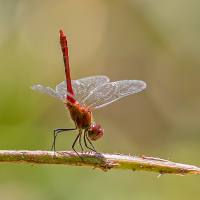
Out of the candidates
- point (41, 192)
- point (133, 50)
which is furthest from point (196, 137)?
point (41, 192)

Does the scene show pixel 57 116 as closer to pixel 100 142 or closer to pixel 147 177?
pixel 100 142

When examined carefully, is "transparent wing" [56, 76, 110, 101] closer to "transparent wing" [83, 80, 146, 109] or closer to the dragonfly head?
"transparent wing" [83, 80, 146, 109]

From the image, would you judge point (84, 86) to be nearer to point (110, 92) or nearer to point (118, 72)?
point (110, 92)

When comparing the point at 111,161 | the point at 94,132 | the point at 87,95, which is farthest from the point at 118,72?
the point at 111,161

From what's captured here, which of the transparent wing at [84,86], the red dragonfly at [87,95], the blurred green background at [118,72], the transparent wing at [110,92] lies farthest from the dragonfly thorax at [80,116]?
the blurred green background at [118,72]

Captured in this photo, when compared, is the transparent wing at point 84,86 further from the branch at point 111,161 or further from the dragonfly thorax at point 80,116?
the branch at point 111,161

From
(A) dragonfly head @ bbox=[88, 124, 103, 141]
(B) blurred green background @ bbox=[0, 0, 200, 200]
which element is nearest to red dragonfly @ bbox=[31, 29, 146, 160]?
(A) dragonfly head @ bbox=[88, 124, 103, 141]
